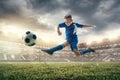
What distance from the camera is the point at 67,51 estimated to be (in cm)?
3114

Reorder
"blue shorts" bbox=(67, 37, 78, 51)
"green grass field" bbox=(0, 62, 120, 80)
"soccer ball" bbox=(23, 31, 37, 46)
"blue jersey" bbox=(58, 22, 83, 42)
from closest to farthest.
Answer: "green grass field" bbox=(0, 62, 120, 80) < "soccer ball" bbox=(23, 31, 37, 46) < "blue shorts" bbox=(67, 37, 78, 51) < "blue jersey" bbox=(58, 22, 83, 42)

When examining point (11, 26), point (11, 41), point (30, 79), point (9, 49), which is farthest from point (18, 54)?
point (30, 79)

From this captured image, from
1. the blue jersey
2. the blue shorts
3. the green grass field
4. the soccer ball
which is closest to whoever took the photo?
the green grass field

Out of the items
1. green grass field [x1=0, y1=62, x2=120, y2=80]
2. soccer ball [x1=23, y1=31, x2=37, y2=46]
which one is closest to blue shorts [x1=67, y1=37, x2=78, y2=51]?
soccer ball [x1=23, y1=31, x2=37, y2=46]

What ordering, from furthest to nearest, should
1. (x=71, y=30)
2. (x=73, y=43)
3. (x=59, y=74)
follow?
(x=71, y=30) < (x=73, y=43) < (x=59, y=74)

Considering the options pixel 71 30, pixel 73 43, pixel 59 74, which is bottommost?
pixel 59 74

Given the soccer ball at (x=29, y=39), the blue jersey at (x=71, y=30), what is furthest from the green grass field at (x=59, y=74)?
the blue jersey at (x=71, y=30)

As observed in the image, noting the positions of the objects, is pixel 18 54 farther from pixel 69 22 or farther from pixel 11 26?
pixel 69 22

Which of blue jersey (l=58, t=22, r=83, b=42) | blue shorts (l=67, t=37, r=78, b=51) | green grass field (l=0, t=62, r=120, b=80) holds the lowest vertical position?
green grass field (l=0, t=62, r=120, b=80)

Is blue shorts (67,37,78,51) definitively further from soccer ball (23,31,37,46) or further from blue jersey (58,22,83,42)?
soccer ball (23,31,37,46)

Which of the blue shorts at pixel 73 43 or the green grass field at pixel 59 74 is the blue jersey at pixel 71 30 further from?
the green grass field at pixel 59 74

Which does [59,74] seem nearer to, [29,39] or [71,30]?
[29,39]

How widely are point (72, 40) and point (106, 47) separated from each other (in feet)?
71.3

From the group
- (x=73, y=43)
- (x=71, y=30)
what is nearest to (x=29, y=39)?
(x=73, y=43)
